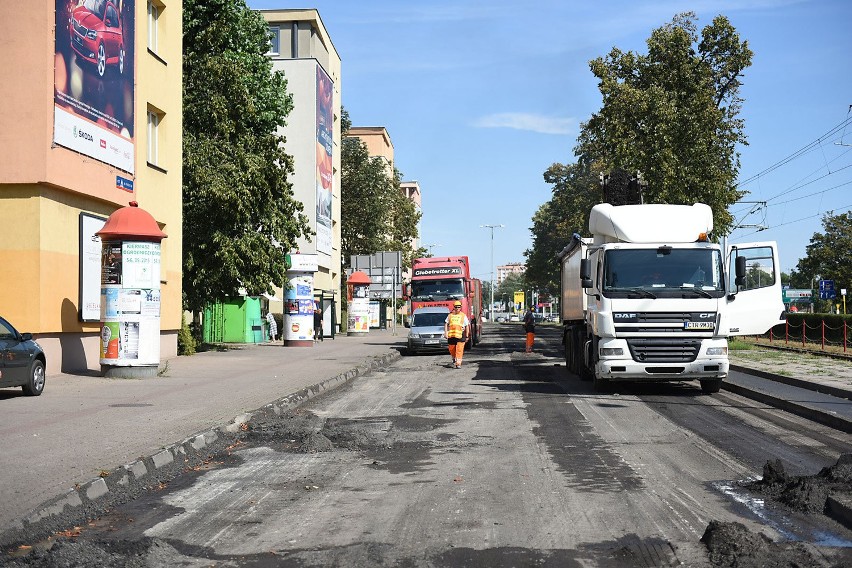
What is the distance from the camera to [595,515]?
22.0ft

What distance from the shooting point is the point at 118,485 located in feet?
25.9

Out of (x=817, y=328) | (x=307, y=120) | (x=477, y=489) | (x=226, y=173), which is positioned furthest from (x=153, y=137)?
(x=307, y=120)

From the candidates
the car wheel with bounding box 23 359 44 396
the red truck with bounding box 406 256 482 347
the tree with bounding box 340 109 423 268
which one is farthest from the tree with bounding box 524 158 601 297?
the car wheel with bounding box 23 359 44 396

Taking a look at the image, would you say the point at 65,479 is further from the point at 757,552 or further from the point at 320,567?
the point at 757,552

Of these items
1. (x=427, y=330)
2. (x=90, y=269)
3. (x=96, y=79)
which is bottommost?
(x=427, y=330)

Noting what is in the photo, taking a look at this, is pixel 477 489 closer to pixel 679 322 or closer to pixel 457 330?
pixel 679 322

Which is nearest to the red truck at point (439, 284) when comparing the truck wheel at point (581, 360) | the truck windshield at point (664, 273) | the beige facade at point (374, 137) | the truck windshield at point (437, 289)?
the truck windshield at point (437, 289)

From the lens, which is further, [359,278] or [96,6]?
[359,278]

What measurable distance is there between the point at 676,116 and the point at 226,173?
1476 cm

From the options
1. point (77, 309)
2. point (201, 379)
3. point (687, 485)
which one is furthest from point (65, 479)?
point (77, 309)

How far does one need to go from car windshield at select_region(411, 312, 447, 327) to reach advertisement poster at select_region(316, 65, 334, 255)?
23.2 metres

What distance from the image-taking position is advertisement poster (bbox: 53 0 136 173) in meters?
19.4

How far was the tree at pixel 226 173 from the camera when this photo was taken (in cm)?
3097

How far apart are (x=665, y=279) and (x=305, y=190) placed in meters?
41.6
